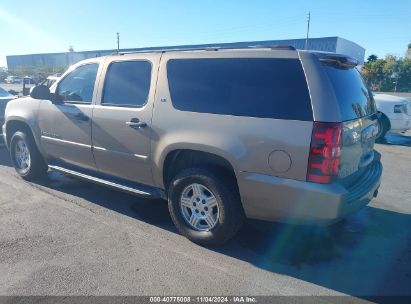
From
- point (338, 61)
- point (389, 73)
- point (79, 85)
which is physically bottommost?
point (79, 85)

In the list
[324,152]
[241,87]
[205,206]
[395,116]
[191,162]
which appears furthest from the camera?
[395,116]

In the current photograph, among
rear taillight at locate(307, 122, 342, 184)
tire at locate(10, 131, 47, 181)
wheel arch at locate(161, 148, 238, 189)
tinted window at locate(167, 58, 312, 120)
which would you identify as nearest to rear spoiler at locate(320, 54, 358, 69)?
tinted window at locate(167, 58, 312, 120)

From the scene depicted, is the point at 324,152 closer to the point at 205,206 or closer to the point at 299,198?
the point at 299,198

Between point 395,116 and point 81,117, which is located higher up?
point 81,117

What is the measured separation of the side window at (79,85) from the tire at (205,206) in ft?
5.99

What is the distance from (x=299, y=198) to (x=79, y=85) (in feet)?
11.1

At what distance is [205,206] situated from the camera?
359 centimetres

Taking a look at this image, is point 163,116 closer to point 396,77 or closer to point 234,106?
point 234,106

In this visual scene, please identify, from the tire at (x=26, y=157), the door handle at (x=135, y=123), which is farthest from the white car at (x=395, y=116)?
the tire at (x=26, y=157)

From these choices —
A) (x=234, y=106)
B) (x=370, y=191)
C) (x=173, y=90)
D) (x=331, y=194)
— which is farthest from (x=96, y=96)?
(x=370, y=191)

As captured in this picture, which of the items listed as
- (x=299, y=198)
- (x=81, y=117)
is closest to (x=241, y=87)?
(x=299, y=198)

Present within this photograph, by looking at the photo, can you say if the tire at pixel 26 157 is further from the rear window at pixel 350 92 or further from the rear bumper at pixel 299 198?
the rear window at pixel 350 92

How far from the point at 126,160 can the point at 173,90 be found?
1050mm

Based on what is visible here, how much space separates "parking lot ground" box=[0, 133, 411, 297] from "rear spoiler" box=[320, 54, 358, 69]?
1.87 m
